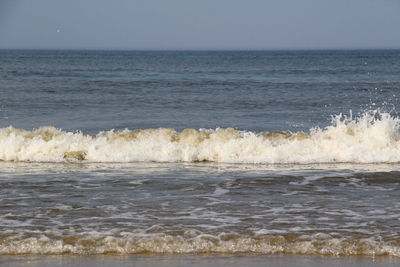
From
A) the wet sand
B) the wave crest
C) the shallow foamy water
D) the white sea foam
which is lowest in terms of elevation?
the wet sand

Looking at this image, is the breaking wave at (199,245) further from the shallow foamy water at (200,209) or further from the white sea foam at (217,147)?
the white sea foam at (217,147)

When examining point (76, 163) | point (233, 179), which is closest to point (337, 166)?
point (233, 179)

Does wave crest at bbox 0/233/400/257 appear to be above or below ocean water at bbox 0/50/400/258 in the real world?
below

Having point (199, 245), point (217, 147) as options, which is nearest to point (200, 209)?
point (199, 245)

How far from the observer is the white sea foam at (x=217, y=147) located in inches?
476

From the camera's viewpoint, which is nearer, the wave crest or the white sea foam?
the wave crest

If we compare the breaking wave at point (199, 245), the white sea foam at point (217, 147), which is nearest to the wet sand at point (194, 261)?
the breaking wave at point (199, 245)

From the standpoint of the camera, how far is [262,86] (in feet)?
101

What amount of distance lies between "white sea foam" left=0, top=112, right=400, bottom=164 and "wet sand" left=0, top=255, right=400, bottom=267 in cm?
586

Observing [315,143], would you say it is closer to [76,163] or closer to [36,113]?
[76,163]

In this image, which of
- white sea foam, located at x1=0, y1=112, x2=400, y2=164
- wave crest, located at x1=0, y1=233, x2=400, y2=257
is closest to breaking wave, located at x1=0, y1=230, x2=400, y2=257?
wave crest, located at x1=0, y1=233, x2=400, y2=257

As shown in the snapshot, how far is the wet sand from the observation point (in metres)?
5.88

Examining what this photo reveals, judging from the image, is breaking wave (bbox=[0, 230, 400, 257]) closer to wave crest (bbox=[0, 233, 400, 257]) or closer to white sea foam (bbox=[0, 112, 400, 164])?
wave crest (bbox=[0, 233, 400, 257])

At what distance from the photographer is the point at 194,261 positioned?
236 inches
